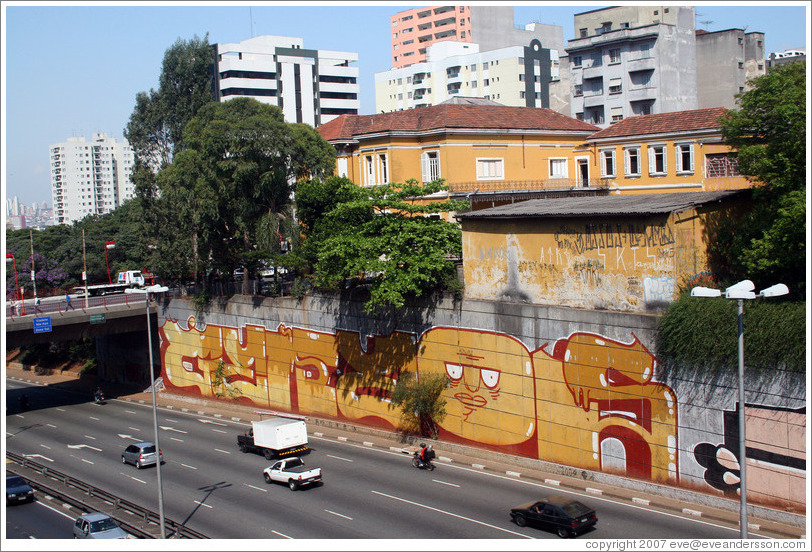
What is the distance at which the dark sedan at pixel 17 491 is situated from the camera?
120 ft

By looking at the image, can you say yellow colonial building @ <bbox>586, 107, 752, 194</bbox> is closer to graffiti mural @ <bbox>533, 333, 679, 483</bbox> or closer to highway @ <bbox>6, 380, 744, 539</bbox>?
graffiti mural @ <bbox>533, 333, 679, 483</bbox>

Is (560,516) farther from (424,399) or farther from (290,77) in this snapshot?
(290,77)

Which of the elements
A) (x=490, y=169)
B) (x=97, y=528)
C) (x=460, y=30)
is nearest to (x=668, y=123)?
(x=490, y=169)

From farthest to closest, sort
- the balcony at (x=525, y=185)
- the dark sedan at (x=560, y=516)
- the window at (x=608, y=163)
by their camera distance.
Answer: the window at (x=608, y=163) < the balcony at (x=525, y=185) < the dark sedan at (x=560, y=516)

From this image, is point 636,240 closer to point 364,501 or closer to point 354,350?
point 364,501

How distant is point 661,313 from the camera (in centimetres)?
3266

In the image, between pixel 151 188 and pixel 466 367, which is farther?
pixel 151 188

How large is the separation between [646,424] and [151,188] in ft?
175

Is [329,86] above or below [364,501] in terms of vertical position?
above

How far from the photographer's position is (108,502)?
115 feet

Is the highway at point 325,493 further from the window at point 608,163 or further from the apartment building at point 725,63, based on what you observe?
the apartment building at point 725,63

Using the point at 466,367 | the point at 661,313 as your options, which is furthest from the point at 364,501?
the point at 661,313

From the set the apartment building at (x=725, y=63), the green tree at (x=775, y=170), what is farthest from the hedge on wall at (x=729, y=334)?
the apartment building at (x=725, y=63)

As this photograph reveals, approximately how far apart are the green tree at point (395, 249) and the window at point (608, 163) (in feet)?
59.7
